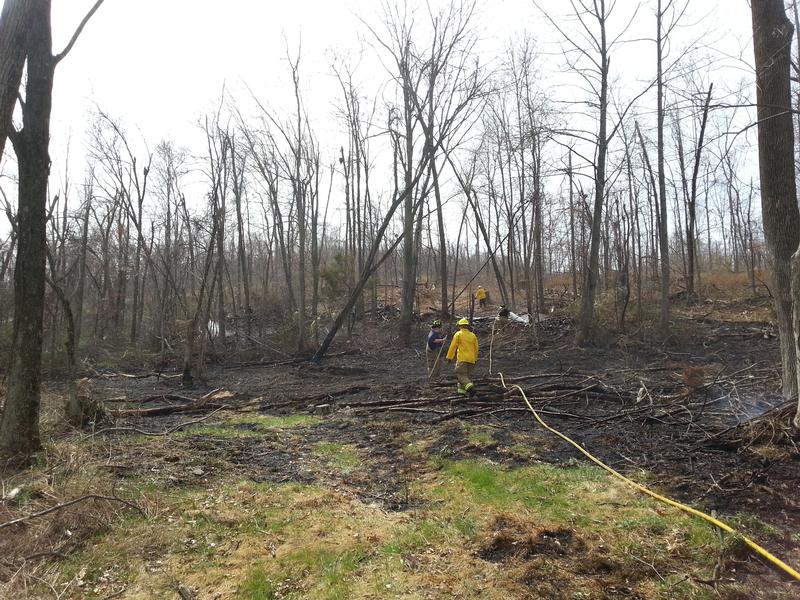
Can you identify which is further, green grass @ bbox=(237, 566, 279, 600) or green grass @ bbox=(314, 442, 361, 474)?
green grass @ bbox=(314, 442, 361, 474)

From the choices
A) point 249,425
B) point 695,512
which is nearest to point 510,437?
point 695,512

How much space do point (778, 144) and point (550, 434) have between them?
5037 mm

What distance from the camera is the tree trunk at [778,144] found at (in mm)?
6605

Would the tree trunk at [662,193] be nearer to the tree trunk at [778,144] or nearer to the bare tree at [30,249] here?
the tree trunk at [778,144]

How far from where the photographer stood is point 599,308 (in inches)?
808

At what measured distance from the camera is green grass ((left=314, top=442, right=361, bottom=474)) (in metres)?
6.63

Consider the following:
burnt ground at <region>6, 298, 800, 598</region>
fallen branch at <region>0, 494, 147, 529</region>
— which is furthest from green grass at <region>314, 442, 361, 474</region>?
fallen branch at <region>0, 494, 147, 529</region>

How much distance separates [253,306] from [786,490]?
34.2 metres

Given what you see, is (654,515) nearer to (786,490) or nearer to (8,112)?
(786,490)

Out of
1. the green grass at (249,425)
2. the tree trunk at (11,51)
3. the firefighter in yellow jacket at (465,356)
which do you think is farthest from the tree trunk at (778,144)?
the tree trunk at (11,51)

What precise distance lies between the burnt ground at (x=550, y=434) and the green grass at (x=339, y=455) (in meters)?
0.14

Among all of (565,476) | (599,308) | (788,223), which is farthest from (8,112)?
(599,308)

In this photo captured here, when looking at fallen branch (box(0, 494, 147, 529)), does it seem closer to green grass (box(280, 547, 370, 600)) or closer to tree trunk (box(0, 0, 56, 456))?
green grass (box(280, 547, 370, 600))

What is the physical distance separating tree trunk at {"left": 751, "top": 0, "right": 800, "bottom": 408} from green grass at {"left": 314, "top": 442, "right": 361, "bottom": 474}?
574 centimetres
